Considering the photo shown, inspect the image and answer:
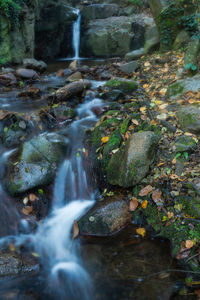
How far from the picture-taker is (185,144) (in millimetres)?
3570

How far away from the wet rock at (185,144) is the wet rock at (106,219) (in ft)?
3.82

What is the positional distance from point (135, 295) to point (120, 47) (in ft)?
47.2

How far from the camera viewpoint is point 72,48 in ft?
50.1

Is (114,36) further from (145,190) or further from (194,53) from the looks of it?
(145,190)

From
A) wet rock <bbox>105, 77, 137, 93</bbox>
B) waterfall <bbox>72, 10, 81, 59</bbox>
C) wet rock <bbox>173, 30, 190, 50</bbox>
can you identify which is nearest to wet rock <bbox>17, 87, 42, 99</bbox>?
wet rock <bbox>105, 77, 137, 93</bbox>

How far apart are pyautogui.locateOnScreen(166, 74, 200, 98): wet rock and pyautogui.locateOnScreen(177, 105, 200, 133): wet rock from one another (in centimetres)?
70

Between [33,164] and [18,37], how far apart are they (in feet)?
30.4

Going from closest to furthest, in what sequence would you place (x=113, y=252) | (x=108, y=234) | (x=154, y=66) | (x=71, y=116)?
(x=113, y=252), (x=108, y=234), (x=71, y=116), (x=154, y=66)

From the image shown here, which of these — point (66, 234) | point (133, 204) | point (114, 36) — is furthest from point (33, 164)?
point (114, 36)

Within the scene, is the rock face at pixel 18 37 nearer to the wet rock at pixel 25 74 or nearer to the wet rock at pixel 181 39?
the wet rock at pixel 25 74

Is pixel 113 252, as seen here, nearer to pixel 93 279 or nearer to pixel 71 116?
pixel 93 279

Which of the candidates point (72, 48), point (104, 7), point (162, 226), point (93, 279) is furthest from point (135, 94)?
point (104, 7)

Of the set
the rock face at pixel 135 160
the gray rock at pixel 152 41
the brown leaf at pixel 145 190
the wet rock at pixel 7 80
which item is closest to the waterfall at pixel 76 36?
the gray rock at pixel 152 41

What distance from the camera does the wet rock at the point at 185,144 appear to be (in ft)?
11.5
